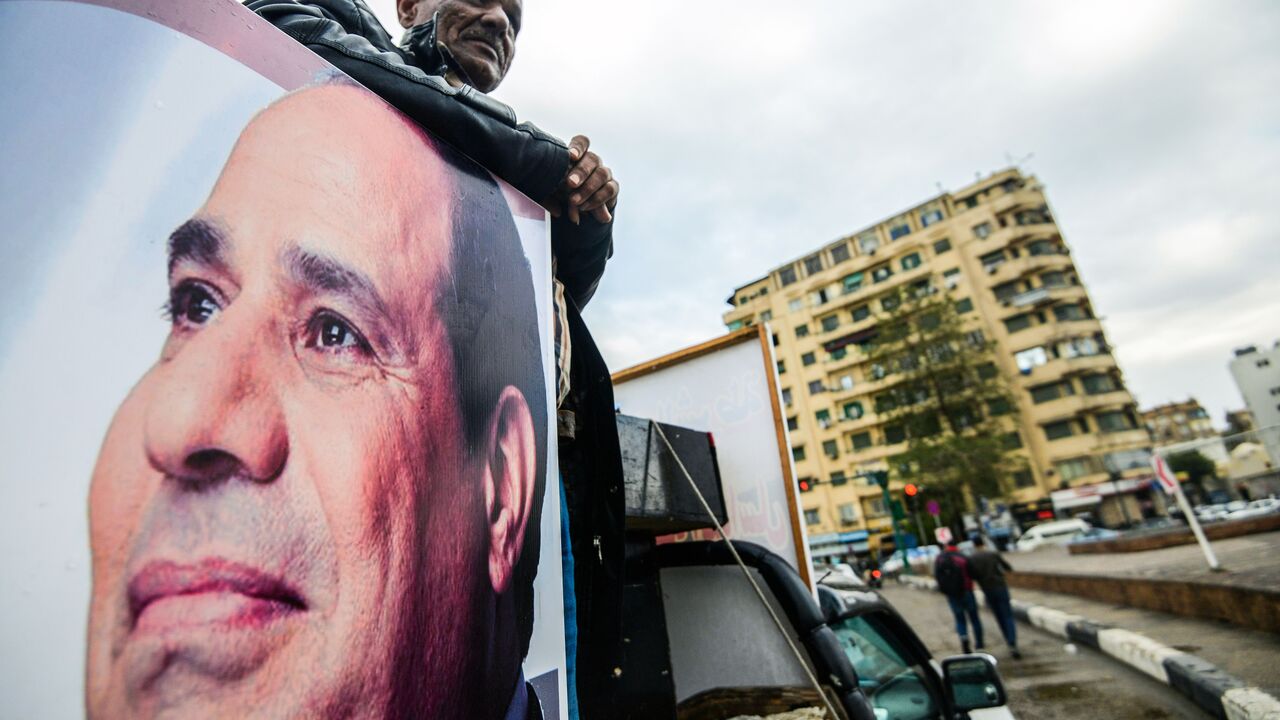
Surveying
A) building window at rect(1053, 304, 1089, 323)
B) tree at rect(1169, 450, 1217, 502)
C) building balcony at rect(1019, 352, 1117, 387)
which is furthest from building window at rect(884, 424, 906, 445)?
tree at rect(1169, 450, 1217, 502)

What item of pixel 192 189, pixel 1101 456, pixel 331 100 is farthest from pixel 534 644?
pixel 1101 456

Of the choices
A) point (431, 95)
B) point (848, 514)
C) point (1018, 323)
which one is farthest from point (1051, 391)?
point (431, 95)

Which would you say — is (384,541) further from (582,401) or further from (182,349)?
(582,401)

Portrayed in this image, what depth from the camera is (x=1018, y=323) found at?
129ft

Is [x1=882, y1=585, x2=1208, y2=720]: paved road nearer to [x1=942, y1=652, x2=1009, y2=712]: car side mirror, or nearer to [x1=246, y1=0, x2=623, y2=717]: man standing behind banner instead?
[x1=942, y1=652, x2=1009, y2=712]: car side mirror

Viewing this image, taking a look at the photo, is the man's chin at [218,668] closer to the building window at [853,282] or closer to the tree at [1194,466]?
the building window at [853,282]

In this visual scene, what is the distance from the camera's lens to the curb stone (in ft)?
13.0

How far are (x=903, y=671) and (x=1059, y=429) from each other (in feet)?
138

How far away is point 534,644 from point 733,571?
9.05 feet

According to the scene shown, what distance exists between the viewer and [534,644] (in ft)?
3.55

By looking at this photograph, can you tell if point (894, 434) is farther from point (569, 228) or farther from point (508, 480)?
point (508, 480)

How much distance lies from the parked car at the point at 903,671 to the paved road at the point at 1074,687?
10.5 feet

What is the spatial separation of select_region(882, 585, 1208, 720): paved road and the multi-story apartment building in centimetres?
2589

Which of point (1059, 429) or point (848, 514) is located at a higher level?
point (1059, 429)
